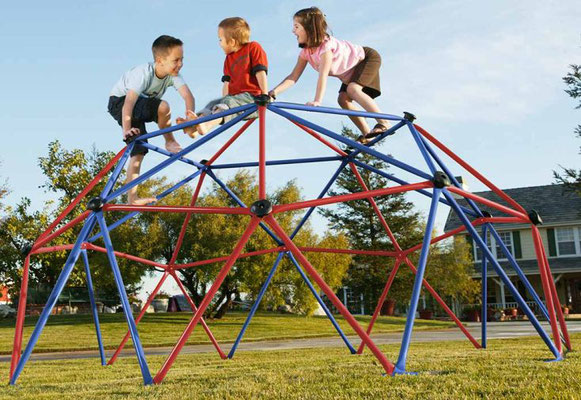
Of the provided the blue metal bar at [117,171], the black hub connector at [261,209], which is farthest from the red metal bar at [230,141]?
the black hub connector at [261,209]

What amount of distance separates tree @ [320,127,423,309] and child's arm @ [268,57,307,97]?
88.7 feet

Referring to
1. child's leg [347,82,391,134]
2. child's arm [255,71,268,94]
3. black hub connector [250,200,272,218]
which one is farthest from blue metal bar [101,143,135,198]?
child's leg [347,82,391,134]

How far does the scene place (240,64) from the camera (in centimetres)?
585

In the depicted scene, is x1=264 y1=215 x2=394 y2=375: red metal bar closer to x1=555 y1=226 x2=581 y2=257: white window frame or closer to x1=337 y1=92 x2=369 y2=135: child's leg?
x1=337 y1=92 x2=369 y2=135: child's leg

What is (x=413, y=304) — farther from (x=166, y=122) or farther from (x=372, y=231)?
(x=372, y=231)

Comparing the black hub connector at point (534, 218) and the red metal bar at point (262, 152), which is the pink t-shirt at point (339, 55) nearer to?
the red metal bar at point (262, 152)

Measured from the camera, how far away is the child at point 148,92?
6.12m

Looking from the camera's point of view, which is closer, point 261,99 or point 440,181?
point 440,181

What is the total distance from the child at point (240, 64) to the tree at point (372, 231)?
27.5 metres

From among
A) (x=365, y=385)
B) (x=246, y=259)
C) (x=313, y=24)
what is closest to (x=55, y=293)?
(x=365, y=385)

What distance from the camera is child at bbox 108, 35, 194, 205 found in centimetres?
612

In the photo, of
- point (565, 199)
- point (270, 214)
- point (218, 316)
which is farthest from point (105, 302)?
point (270, 214)

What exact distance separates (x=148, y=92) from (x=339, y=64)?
6.89 feet

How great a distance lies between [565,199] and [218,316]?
70.3ft
